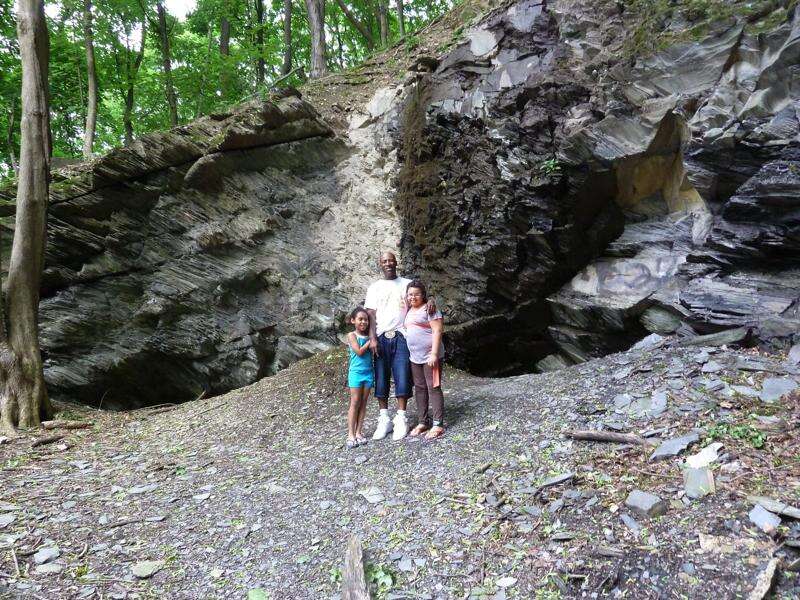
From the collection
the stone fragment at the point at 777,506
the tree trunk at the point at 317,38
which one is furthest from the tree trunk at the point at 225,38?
the stone fragment at the point at 777,506

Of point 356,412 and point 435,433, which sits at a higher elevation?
point 356,412

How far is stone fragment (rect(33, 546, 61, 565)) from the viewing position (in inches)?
126

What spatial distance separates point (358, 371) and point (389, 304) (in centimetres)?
86

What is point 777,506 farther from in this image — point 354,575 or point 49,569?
point 49,569

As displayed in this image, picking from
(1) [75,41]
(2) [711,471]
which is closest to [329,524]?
(2) [711,471]

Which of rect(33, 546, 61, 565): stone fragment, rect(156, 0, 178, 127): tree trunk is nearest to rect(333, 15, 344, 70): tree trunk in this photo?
rect(156, 0, 178, 127): tree trunk

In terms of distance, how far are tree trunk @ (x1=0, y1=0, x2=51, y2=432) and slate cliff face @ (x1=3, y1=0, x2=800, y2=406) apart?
5.14ft

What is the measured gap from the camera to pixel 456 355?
9.02 metres

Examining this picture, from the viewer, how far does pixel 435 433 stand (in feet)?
16.6

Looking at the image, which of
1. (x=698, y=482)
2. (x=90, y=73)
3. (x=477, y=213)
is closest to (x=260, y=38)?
(x=90, y=73)

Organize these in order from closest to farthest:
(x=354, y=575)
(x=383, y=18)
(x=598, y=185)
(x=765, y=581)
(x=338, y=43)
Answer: (x=765, y=581) < (x=354, y=575) < (x=598, y=185) < (x=383, y=18) < (x=338, y=43)

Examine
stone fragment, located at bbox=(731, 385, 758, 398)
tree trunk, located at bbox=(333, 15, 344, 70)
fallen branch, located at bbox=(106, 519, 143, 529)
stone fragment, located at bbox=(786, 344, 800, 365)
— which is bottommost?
fallen branch, located at bbox=(106, 519, 143, 529)

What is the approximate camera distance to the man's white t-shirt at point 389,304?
5414mm

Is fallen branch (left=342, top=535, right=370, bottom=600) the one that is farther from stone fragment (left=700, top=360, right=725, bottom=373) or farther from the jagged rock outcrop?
the jagged rock outcrop
